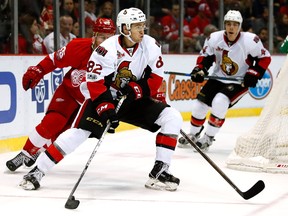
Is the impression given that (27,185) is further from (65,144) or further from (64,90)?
(64,90)

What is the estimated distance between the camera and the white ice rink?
4.00 m

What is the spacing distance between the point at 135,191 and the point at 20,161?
37.9 inches

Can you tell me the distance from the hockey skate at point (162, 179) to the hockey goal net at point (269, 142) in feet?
3.11

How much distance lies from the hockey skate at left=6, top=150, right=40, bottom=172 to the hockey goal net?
1.35 m

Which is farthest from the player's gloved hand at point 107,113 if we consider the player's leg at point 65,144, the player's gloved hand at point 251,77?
the player's gloved hand at point 251,77

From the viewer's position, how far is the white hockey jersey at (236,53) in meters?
6.33

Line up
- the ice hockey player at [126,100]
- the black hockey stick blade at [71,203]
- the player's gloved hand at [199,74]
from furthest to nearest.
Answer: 1. the player's gloved hand at [199,74]
2. the ice hockey player at [126,100]
3. the black hockey stick blade at [71,203]

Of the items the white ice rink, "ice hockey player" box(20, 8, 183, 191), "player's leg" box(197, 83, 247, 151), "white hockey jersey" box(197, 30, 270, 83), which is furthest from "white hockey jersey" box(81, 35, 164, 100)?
"white hockey jersey" box(197, 30, 270, 83)

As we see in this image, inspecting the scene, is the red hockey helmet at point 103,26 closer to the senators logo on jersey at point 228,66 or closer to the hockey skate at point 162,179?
the hockey skate at point 162,179

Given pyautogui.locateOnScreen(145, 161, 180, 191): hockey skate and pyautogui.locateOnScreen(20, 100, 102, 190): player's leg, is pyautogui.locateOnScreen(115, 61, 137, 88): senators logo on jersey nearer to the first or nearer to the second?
pyautogui.locateOnScreen(20, 100, 102, 190): player's leg

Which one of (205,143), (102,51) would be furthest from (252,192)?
(205,143)

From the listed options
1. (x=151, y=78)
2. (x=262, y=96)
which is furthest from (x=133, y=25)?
(x=262, y=96)

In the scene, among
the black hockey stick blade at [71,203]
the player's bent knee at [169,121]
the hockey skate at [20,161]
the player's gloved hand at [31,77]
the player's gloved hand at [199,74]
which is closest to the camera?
the black hockey stick blade at [71,203]

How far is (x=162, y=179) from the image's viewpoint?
180 inches
